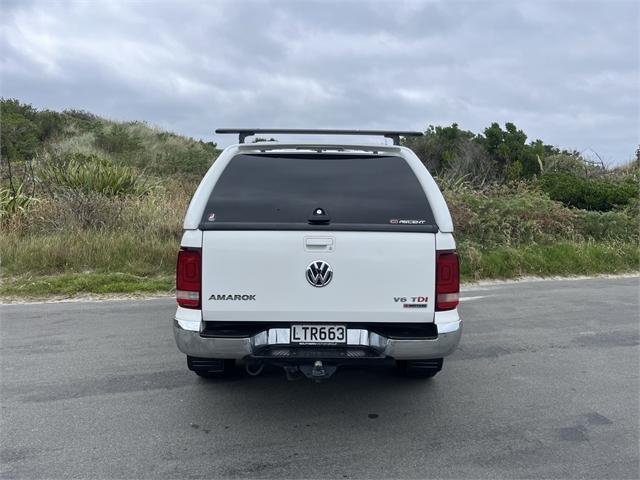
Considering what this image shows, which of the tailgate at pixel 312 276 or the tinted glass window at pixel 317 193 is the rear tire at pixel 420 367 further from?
the tinted glass window at pixel 317 193

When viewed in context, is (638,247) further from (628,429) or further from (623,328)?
(628,429)

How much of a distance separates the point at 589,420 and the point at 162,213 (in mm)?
8691

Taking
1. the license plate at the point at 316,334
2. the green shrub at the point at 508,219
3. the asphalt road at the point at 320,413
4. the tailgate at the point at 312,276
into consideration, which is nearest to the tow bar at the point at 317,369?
the license plate at the point at 316,334

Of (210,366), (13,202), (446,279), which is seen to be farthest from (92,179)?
(446,279)

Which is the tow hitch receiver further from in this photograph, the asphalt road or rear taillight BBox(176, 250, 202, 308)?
rear taillight BBox(176, 250, 202, 308)

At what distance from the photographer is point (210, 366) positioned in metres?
4.03

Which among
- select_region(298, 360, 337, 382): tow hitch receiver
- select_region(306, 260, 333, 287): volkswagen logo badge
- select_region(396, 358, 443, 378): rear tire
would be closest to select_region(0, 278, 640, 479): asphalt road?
select_region(396, 358, 443, 378): rear tire

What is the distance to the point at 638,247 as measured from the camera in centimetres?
1092

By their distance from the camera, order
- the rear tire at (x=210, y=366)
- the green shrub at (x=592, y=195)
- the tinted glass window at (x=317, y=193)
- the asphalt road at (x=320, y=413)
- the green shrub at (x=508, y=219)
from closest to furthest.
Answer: the asphalt road at (x=320, y=413), the tinted glass window at (x=317, y=193), the rear tire at (x=210, y=366), the green shrub at (x=508, y=219), the green shrub at (x=592, y=195)

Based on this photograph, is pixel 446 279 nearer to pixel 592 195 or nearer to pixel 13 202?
pixel 13 202

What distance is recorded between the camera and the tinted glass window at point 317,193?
3467 millimetres

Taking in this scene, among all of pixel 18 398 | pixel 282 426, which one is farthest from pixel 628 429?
pixel 18 398

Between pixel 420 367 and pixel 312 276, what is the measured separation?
1.46 metres

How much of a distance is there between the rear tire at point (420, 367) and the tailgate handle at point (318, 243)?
1.32m
